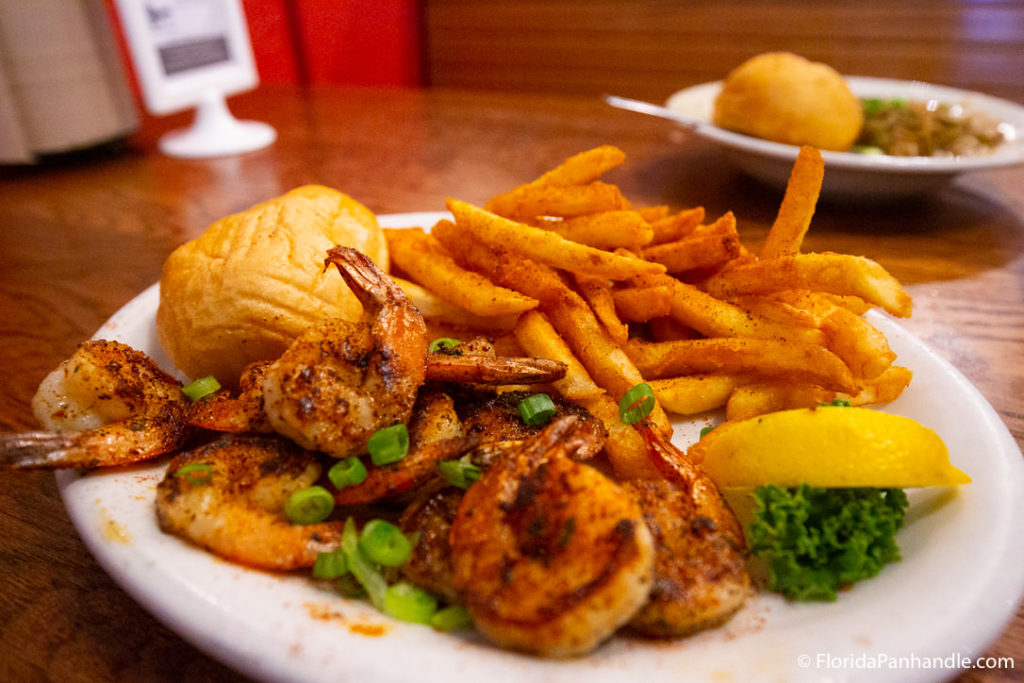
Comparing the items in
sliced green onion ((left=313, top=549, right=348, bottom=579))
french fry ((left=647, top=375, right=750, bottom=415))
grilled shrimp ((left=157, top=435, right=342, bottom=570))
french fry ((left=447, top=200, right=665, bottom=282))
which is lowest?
french fry ((left=647, top=375, right=750, bottom=415))

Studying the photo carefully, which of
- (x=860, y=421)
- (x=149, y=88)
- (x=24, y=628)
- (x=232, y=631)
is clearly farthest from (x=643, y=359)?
(x=149, y=88)

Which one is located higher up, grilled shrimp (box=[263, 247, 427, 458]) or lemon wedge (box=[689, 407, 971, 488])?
grilled shrimp (box=[263, 247, 427, 458])

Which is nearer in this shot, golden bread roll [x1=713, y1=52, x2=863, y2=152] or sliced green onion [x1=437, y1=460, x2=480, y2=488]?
sliced green onion [x1=437, y1=460, x2=480, y2=488]

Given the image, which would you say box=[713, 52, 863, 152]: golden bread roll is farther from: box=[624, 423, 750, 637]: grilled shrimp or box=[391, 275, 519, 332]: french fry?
box=[624, 423, 750, 637]: grilled shrimp

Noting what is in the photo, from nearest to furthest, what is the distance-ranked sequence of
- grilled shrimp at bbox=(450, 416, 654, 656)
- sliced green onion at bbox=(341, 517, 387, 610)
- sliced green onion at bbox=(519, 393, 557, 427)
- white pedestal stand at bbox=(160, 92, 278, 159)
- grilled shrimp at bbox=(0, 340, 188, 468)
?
1. grilled shrimp at bbox=(450, 416, 654, 656)
2. sliced green onion at bbox=(341, 517, 387, 610)
3. grilled shrimp at bbox=(0, 340, 188, 468)
4. sliced green onion at bbox=(519, 393, 557, 427)
5. white pedestal stand at bbox=(160, 92, 278, 159)

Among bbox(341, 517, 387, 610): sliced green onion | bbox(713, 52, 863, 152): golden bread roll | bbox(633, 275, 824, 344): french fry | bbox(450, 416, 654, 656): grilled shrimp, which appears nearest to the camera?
bbox(450, 416, 654, 656): grilled shrimp

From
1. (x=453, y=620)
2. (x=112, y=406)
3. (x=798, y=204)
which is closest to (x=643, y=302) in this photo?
(x=798, y=204)

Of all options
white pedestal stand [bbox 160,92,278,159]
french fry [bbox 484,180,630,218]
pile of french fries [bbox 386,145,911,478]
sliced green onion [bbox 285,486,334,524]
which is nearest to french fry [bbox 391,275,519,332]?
pile of french fries [bbox 386,145,911,478]

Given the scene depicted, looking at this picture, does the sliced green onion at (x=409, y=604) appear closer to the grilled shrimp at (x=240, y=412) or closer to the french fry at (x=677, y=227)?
the grilled shrimp at (x=240, y=412)
